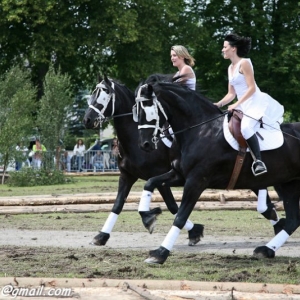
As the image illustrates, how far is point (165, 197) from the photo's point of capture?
44.5 feet

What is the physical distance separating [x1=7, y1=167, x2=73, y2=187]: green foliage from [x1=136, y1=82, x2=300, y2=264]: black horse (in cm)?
2191

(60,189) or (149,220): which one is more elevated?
(149,220)

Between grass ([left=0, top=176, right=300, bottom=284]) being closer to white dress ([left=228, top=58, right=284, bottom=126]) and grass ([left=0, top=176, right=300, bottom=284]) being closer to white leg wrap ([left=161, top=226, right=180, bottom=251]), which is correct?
white leg wrap ([left=161, top=226, right=180, bottom=251])

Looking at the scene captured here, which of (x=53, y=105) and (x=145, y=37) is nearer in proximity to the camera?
(x=53, y=105)

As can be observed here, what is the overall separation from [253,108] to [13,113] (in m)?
24.9

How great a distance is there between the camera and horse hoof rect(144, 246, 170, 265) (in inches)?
426

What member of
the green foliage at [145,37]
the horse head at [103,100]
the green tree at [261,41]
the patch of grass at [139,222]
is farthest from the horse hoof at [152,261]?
the green tree at [261,41]

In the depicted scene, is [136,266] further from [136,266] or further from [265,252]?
[265,252]

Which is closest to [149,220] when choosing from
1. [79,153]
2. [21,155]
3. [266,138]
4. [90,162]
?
[266,138]

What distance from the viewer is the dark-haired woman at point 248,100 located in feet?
37.4

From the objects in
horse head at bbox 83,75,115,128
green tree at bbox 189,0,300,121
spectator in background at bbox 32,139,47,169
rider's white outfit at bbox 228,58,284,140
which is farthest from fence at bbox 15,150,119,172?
rider's white outfit at bbox 228,58,284,140

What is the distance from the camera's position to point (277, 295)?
8.59m

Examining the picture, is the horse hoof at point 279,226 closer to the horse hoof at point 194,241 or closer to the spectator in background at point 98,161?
the horse hoof at point 194,241

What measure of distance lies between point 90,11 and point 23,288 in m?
37.1
